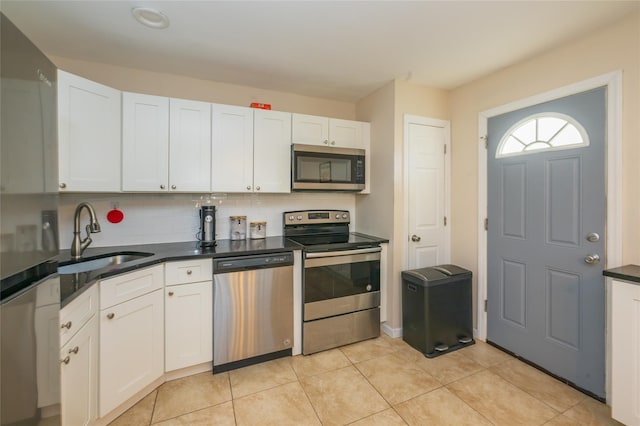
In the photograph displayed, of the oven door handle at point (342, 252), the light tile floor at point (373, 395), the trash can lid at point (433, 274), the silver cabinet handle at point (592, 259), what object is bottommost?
the light tile floor at point (373, 395)

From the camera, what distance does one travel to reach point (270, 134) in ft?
8.35

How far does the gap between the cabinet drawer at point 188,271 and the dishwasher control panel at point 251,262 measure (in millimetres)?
61

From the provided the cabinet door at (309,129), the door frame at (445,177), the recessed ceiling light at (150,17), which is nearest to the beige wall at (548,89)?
the door frame at (445,177)

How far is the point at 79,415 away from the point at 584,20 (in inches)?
145

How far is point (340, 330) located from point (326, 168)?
1548 mm

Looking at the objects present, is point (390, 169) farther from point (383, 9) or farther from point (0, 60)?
point (0, 60)

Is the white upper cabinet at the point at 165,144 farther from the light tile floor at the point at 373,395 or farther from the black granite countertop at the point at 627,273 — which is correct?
the black granite countertop at the point at 627,273

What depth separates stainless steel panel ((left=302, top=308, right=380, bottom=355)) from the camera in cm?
236

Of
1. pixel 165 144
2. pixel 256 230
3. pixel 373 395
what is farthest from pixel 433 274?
pixel 165 144

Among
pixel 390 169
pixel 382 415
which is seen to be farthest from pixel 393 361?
pixel 390 169

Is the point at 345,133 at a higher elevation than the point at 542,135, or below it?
higher

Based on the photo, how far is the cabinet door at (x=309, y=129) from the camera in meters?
2.64

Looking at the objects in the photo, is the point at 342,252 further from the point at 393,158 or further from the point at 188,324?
the point at 188,324

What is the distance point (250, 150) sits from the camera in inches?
97.4
